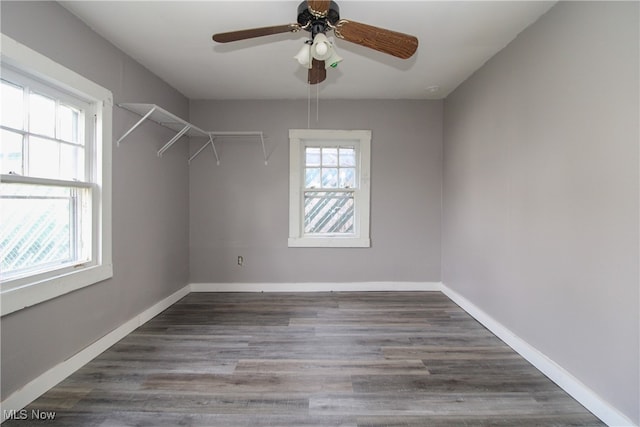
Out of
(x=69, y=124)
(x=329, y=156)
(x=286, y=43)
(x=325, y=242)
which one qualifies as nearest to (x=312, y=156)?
(x=329, y=156)

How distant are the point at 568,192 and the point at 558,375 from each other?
3.71ft

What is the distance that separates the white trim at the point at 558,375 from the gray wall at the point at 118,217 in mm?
3115

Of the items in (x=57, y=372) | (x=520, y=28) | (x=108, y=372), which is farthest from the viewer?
(x=520, y=28)

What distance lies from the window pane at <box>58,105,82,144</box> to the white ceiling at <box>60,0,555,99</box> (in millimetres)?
628

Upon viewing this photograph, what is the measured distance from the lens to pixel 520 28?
207 centimetres

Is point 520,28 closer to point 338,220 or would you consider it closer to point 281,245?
point 338,220

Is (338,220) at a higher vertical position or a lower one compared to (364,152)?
lower

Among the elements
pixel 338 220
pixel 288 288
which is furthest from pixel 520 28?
pixel 288 288

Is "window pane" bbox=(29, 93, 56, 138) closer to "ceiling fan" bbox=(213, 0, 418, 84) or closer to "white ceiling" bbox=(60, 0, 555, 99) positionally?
"white ceiling" bbox=(60, 0, 555, 99)

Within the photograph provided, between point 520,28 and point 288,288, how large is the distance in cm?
329

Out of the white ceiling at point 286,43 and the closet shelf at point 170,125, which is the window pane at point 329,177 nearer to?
the closet shelf at point 170,125

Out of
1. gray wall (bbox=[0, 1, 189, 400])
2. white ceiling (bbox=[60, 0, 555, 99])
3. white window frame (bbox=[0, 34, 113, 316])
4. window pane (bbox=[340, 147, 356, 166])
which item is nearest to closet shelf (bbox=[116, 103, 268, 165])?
gray wall (bbox=[0, 1, 189, 400])

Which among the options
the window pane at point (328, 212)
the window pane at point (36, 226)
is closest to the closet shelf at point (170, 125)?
the window pane at point (36, 226)

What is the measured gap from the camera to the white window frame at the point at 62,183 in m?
1.55
